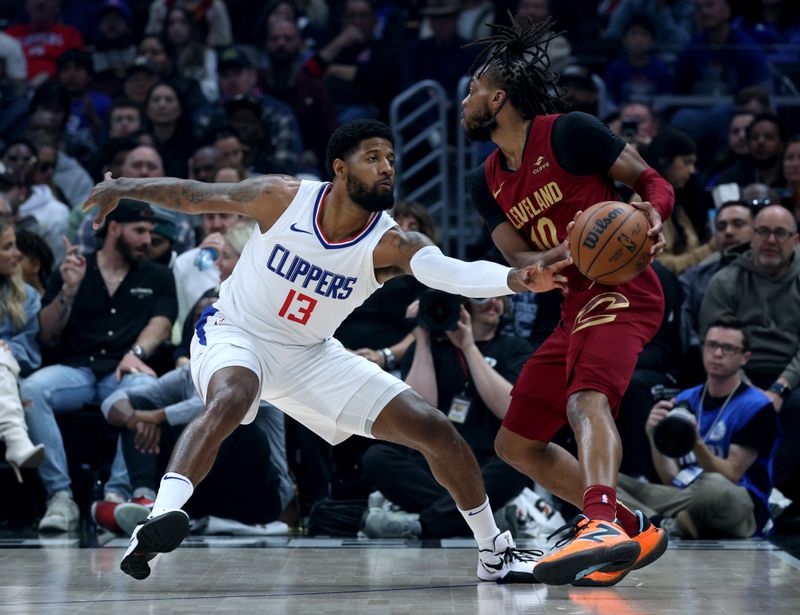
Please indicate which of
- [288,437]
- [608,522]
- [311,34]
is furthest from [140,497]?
[311,34]

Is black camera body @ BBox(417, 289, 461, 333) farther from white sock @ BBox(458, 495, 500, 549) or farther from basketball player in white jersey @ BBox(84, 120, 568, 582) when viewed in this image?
white sock @ BBox(458, 495, 500, 549)

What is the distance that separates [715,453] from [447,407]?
5.09ft

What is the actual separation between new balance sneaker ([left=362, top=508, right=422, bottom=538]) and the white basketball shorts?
5.55ft

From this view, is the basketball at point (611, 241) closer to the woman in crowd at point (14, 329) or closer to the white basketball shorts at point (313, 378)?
the white basketball shorts at point (313, 378)

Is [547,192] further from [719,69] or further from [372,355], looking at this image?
[719,69]

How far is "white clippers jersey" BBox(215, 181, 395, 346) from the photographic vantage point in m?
5.45

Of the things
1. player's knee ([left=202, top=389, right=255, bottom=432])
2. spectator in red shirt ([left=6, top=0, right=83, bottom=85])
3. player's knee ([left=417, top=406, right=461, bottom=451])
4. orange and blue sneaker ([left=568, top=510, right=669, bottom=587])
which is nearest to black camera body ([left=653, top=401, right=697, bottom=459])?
orange and blue sneaker ([left=568, top=510, right=669, bottom=587])

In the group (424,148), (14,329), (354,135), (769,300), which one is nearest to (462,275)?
(354,135)

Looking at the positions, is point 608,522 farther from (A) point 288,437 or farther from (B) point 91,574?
(A) point 288,437

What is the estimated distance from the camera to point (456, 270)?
16.5 feet

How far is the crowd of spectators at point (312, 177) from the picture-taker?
745 cm

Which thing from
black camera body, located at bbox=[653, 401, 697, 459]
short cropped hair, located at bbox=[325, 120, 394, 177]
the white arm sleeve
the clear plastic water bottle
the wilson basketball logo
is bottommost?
black camera body, located at bbox=[653, 401, 697, 459]

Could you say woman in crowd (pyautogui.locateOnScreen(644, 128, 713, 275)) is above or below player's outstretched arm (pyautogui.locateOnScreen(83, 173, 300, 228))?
below

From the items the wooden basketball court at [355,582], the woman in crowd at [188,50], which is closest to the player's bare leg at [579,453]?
the wooden basketball court at [355,582]
